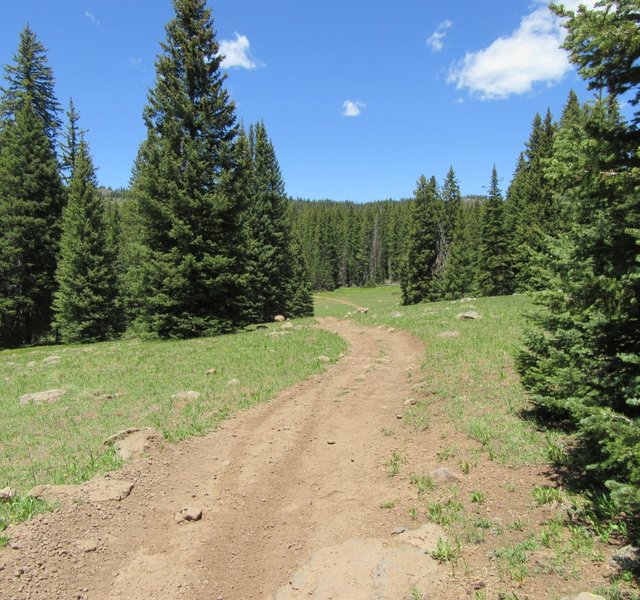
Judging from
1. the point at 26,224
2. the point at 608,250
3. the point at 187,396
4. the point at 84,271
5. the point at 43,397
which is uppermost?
the point at 26,224

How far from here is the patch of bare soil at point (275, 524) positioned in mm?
5199

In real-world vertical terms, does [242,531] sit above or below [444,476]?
below

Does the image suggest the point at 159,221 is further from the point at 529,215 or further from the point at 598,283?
the point at 529,215

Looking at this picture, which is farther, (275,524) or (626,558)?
(275,524)

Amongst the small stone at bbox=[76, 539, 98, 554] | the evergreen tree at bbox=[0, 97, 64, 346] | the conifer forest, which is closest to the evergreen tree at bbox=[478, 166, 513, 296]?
the conifer forest

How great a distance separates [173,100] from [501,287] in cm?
4265

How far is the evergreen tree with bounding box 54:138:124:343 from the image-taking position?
33.1 m

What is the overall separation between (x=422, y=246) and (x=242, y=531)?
181 feet

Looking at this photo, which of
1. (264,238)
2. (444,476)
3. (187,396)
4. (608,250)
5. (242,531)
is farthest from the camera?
(264,238)

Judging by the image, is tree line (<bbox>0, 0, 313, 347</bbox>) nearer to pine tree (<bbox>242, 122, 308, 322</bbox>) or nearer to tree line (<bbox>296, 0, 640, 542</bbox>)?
pine tree (<bbox>242, 122, 308, 322</bbox>)

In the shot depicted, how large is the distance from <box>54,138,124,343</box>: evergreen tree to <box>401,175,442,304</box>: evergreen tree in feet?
122

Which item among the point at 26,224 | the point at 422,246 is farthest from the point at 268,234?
the point at 422,246

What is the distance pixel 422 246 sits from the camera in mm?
58500

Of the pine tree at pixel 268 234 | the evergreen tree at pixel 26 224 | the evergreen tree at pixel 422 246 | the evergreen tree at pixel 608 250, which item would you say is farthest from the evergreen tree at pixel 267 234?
the evergreen tree at pixel 608 250
